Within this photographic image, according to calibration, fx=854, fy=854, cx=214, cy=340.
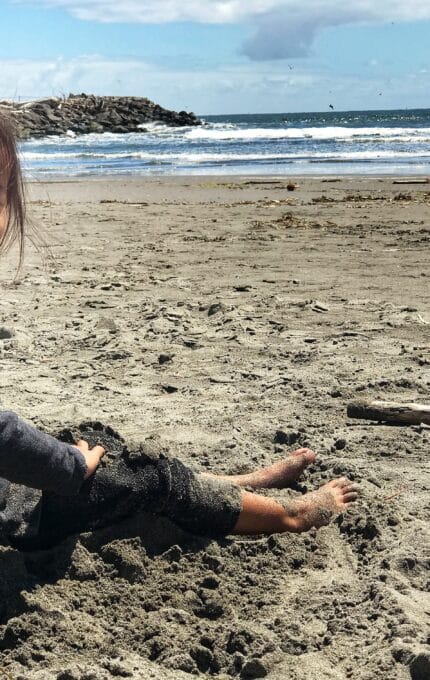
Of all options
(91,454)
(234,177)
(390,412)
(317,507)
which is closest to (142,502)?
(91,454)

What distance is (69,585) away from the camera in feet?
7.35

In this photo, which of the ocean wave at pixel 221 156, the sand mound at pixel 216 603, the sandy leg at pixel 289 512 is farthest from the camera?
the ocean wave at pixel 221 156

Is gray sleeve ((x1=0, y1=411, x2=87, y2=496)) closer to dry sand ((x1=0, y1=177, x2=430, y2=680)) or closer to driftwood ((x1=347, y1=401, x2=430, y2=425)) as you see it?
dry sand ((x1=0, y1=177, x2=430, y2=680))

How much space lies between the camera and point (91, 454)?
7.98 feet

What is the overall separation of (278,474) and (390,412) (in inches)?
27.5

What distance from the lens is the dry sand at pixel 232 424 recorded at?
6.58 ft

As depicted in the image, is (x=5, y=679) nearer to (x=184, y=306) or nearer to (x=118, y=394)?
(x=118, y=394)

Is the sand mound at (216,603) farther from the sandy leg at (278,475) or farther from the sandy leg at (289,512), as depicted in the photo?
the sandy leg at (278,475)

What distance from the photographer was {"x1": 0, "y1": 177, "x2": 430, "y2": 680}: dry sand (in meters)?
2.01

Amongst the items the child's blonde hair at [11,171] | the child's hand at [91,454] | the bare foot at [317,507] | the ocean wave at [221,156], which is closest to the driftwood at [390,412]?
the bare foot at [317,507]

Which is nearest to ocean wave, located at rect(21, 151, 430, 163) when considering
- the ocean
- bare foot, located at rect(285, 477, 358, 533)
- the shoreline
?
the ocean

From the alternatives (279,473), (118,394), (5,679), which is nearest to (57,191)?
(118,394)

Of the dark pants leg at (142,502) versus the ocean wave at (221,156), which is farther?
the ocean wave at (221,156)

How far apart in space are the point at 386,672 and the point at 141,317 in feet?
10.9
